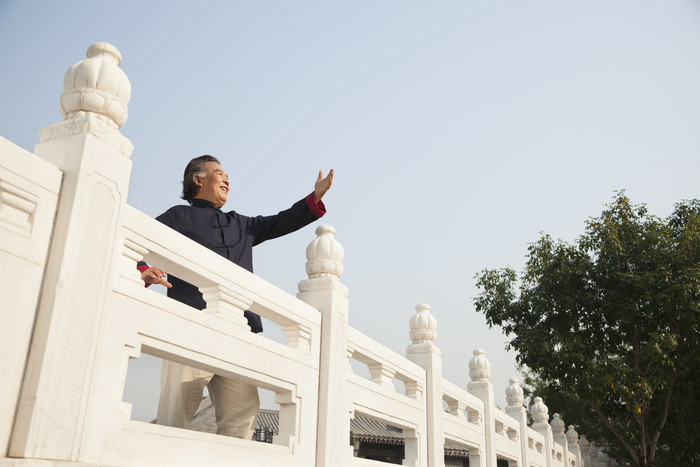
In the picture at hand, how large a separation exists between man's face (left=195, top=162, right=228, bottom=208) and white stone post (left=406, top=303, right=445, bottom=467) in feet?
9.51

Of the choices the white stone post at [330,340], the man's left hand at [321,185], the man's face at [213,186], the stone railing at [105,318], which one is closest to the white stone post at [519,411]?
the white stone post at [330,340]

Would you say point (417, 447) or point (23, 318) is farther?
point (417, 447)

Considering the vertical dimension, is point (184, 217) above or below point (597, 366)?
below

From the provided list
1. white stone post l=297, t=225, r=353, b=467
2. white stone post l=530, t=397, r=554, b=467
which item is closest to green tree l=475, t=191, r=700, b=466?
white stone post l=530, t=397, r=554, b=467

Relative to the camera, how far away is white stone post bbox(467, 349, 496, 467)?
736cm

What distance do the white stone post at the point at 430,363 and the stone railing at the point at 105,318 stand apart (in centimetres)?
200

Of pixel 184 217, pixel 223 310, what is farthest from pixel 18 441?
pixel 184 217

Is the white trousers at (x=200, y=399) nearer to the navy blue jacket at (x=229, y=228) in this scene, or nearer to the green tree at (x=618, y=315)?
the navy blue jacket at (x=229, y=228)

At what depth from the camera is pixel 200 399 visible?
3.45m

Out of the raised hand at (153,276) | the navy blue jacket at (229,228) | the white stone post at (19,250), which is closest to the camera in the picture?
the white stone post at (19,250)

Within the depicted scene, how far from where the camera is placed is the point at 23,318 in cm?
220

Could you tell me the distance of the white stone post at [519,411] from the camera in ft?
30.8

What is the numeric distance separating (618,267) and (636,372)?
196 cm

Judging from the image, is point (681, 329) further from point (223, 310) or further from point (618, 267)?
point (223, 310)
